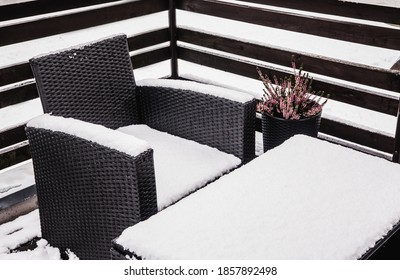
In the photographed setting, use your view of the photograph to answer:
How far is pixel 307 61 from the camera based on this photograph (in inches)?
143

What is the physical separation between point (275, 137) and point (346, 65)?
0.67m

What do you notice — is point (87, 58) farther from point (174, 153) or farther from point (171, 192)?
point (171, 192)

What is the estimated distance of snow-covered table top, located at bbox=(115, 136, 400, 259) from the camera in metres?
1.74

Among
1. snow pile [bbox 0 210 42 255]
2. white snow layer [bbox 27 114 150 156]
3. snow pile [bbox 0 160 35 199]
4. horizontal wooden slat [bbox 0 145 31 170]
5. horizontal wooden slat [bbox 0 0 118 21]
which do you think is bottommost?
snow pile [bbox 0 210 42 255]

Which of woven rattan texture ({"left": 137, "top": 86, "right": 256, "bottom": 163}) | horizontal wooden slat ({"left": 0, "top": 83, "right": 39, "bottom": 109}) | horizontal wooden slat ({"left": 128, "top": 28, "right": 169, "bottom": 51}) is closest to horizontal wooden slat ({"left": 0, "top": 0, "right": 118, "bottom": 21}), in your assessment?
horizontal wooden slat ({"left": 0, "top": 83, "right": 39, "bottom": 109})

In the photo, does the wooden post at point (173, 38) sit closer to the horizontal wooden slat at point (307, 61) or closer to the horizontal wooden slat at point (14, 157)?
the horizontal wooden slat at point (307, 61)

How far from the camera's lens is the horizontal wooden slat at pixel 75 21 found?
3215 millimetres

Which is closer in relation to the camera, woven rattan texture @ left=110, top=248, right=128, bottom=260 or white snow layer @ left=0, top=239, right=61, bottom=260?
woven rattan texture @ left=110, top=248, right=128, bottom=260

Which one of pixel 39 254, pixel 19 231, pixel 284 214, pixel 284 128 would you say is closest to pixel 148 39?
pixel 284 128

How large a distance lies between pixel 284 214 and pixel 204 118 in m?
0.88

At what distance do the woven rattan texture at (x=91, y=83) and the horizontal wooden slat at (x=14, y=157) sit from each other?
2.96ft

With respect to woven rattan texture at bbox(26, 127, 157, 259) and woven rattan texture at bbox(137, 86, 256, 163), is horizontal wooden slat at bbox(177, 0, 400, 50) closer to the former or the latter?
woven rattan texture at bbox(137, 86, 256, 163)

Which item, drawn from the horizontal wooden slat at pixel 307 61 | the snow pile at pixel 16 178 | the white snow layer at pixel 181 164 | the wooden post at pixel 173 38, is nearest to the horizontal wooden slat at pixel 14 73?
the snow pile at pixel 16 178

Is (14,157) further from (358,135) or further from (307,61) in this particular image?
(358,135)
